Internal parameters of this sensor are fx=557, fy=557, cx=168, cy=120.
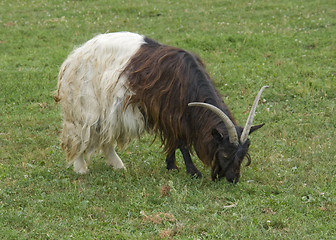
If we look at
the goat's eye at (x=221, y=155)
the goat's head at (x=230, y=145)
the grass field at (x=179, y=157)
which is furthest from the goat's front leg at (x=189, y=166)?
the goat's eye at (x=221, y=155)

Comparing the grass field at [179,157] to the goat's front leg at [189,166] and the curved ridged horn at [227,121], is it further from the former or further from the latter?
the curved ridged horn at [227,121]

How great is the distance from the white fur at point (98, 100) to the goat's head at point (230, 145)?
4.01 feet

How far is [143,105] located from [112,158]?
127cm

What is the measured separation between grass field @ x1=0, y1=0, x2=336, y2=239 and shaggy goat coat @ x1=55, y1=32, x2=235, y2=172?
1.71ft

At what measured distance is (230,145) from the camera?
7129 mm

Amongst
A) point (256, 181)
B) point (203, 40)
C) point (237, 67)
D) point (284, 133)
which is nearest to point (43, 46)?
point (203, 40)

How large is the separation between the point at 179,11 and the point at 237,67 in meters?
5.72

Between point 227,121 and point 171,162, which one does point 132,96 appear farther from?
point 227,121

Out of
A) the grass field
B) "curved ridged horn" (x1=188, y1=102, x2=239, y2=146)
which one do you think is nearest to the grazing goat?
"curved ridged horn" (x1=188, y1=102, x2=239, y2=146)

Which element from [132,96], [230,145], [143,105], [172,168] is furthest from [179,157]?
[230,145]

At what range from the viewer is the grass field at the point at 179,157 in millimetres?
6184

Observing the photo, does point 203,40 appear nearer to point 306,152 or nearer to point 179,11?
point 179,11

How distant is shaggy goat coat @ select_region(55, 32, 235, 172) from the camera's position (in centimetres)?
752

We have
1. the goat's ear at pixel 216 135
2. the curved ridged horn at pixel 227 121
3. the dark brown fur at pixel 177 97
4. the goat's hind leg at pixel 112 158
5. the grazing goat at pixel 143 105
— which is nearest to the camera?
the curved ridged horn at pixel 227 121
